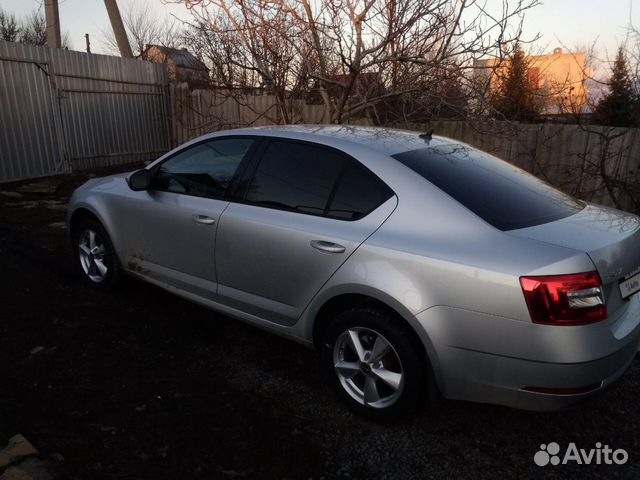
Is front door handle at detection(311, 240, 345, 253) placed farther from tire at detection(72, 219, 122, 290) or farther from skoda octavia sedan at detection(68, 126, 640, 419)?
tire at detection(72, 219, 122, 290)

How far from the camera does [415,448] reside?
266cm

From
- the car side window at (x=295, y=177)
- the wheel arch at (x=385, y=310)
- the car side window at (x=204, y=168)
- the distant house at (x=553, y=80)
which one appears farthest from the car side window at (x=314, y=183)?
the distant house at (x=553, y=80)

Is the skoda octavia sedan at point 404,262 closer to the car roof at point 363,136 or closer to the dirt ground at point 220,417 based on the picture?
the car roof at point 363,136

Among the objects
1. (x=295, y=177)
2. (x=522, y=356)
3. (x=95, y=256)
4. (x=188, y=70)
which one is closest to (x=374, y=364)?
(x=522, y=356)

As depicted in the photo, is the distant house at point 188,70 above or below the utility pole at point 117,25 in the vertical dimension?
below

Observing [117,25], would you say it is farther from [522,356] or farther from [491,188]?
[522,356]

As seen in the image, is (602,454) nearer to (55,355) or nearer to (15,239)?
(55,355)

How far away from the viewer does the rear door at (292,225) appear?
2.86 m

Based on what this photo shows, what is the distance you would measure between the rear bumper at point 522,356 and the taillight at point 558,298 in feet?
0.14

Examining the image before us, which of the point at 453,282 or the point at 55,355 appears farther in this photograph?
the point at 55,355

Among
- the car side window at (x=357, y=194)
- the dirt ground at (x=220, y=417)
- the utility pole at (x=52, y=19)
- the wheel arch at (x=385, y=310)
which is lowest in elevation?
the dirt ground at (x=220, y=417)

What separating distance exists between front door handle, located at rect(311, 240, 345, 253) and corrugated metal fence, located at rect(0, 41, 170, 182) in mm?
8551

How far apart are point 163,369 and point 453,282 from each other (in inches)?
78.6

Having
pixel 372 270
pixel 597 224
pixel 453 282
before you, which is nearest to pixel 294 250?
pixel 372 270
